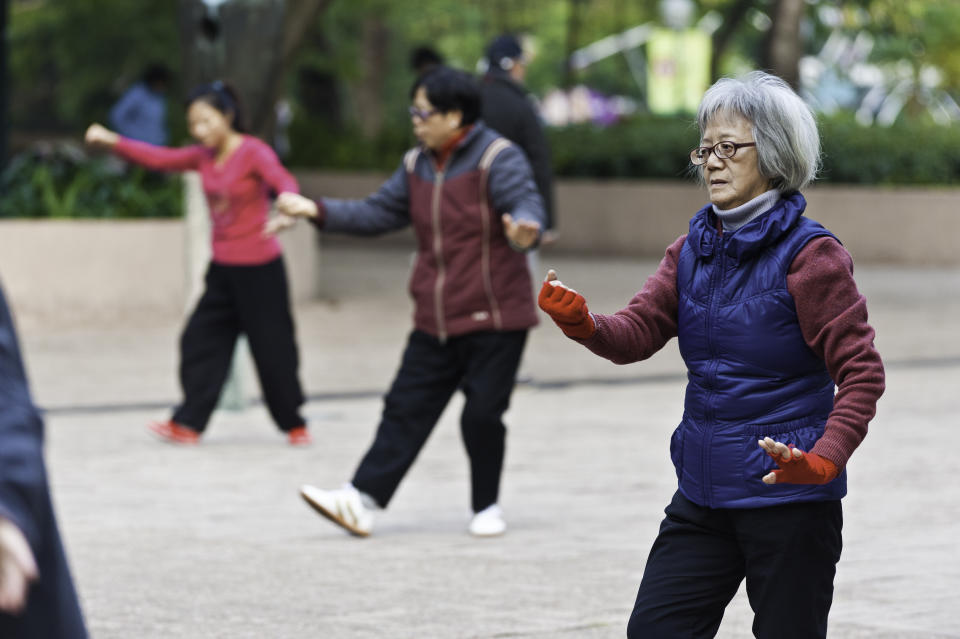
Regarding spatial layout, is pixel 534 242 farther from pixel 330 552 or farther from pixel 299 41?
pixel 299 41

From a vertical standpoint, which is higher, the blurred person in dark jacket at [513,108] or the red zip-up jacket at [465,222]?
the red zip-up jacket at [465,222]

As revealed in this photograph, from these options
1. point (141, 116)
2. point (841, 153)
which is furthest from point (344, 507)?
point (841, 153)

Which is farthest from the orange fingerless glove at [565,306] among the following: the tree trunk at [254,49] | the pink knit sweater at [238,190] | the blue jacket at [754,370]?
the tree trunk at [254,49]

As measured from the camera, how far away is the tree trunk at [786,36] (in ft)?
73.1

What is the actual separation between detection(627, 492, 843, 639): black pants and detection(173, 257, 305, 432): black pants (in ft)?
17.2

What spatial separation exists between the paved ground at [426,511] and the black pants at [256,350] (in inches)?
8.4

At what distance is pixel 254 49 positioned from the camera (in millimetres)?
14812

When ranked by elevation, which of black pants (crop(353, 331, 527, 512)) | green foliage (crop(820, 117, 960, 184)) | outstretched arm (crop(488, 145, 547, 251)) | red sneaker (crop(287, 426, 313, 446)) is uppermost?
outstretched arm (crop(488, 145, 547, 251))

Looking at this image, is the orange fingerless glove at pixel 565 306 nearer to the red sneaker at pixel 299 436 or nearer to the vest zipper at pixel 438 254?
the vest zipper at pixel 438 254

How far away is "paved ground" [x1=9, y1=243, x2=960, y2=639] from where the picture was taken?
558 cm

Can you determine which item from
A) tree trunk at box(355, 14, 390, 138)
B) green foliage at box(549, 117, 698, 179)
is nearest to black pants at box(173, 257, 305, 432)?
green foliage at box(549, 117, 698, 179)

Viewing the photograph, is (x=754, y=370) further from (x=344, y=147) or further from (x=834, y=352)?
(x=344, y=147)

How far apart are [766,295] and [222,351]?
5604 millimetres

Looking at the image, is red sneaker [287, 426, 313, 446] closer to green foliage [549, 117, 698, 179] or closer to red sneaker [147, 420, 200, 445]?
red sneaker [147, 420, 200, 445]
